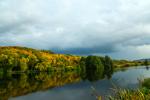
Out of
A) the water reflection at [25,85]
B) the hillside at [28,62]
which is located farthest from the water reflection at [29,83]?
the hillside at [28,62]

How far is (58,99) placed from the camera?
57.4m

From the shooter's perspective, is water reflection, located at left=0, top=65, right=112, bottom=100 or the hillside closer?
water reflection, located at left=0, top=65, right=112, bottom=100

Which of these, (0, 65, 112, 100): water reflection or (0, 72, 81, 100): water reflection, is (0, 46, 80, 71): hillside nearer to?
(0, 65, 112, 100): water reflection

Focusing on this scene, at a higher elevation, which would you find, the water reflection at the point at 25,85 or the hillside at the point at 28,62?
the hillside at the point at 28,62

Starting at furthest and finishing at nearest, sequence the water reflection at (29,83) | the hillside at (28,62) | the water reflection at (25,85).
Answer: the hillside at (28,62), the water reflection at (29,83), the water reflection at (25,85)

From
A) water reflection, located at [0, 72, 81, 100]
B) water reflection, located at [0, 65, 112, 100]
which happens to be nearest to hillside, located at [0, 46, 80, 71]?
water reflection, located at [0, 65, 112, 100]

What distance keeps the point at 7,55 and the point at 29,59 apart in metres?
12.9

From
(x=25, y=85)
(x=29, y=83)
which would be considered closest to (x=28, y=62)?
(x=29, y=83)

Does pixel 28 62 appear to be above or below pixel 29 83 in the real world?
above

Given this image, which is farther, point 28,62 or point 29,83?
point 28,62

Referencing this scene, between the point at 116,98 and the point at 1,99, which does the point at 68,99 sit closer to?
the point at 1,99

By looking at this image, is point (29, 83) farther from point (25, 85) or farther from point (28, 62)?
point (28, 62)

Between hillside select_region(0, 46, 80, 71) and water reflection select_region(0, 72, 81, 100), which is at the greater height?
hillside select_region(0, 46, 80, 71)

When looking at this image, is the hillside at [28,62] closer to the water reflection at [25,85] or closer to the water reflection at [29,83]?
the water reflection at [29,83]
